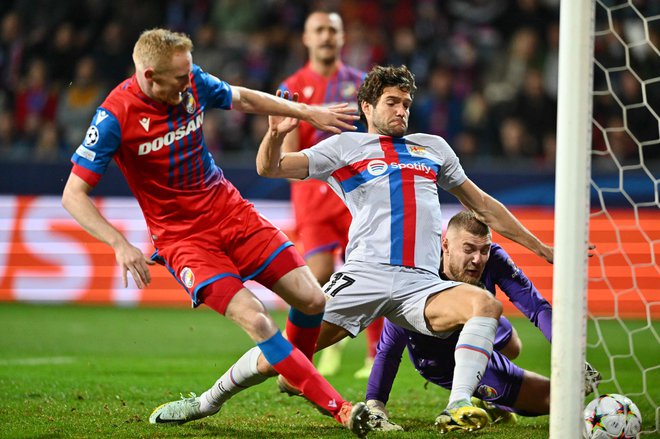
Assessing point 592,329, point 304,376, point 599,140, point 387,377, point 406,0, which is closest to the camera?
point 304,376

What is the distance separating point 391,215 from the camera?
4918mm

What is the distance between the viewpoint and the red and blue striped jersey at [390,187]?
16.1 ft

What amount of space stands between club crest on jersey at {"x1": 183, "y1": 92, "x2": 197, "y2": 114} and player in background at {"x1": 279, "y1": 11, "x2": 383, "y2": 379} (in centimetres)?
262

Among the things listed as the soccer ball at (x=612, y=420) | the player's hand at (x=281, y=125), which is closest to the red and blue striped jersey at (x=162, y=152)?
the player's hand at (x=281, y=125)

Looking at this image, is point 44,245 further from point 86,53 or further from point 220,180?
point 220,180

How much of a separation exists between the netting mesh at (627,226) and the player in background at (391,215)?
1.84m

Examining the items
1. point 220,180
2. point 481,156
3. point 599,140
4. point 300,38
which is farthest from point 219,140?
point 220,180

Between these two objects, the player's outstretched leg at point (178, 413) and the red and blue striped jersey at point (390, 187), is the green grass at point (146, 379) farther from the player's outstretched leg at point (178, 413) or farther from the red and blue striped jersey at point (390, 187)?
the red and blue striped jersey at point (390, 187)

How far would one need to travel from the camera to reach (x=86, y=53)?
1317 cm

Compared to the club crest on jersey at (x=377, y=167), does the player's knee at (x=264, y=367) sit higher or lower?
lower

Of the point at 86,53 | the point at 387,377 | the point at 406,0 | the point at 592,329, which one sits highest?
the point at 406,0

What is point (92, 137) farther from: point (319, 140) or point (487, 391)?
point (319, 140)

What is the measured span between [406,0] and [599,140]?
12.7 ft

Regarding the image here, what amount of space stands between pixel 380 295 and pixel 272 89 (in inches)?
343
